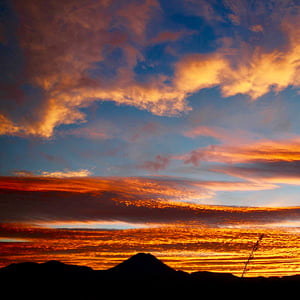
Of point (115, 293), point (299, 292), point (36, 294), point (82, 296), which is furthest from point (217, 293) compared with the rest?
point (36, 294)

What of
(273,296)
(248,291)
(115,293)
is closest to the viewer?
(273,296)

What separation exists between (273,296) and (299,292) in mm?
10477

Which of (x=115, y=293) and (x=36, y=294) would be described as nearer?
(x=115, y=293)

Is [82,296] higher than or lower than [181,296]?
lower

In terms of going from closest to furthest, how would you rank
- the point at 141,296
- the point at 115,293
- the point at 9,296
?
1. the point at 141,296
2. the point at 115,293
3. the point at 9,296

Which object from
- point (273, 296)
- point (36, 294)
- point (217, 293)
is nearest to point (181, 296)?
point (217, 293)

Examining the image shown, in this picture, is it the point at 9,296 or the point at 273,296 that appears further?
the point at 9,296

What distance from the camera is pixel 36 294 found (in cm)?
19275

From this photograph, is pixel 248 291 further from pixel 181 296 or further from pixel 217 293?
pixel 181 296

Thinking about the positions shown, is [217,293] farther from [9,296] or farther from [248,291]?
[9,296]

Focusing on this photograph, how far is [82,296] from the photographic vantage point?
180000 mm

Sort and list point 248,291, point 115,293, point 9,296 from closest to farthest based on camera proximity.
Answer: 1. point 248,291
2. point 115,293
3. point 9,296

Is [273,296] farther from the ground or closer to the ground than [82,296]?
farther from the ground

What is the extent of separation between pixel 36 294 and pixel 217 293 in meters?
115
